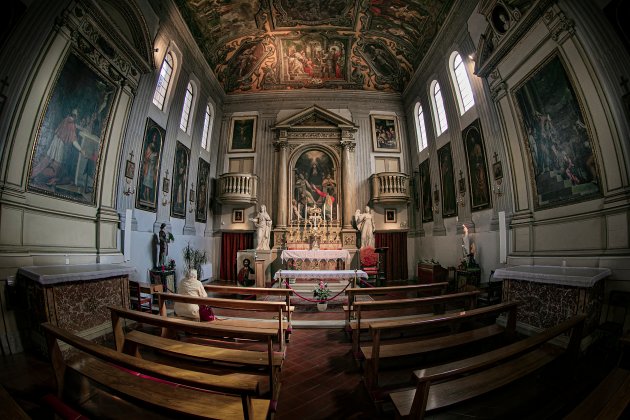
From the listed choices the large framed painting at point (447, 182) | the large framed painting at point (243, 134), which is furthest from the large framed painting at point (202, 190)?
the large framed painting at point (447, 182)

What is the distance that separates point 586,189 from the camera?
4852 millimetres

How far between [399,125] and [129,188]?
1183cm

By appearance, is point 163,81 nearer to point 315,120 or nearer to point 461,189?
point 315,120

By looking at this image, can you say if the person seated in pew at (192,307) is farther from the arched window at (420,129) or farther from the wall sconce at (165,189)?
the arched window at (420,129)

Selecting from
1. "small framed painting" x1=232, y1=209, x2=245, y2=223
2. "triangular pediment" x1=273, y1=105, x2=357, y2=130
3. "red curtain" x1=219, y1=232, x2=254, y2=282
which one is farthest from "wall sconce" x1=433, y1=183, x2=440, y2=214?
"small framed painting" x1=232, y1=209, x2=245, y2=223

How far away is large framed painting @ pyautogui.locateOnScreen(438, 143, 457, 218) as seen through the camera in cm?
931

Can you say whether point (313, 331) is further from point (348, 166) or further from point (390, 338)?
point (348, 166)

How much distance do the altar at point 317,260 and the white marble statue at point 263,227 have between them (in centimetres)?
149

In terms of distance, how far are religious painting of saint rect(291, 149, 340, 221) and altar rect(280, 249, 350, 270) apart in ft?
7.82

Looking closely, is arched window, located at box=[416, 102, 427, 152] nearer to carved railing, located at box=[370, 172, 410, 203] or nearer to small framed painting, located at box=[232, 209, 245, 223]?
carved railing, located at box=[370, 172, 410, 203]

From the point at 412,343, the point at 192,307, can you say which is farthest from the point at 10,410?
the point at 412,343

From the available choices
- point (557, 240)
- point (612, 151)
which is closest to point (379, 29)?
point (612, 151)

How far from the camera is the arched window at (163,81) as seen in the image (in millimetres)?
8695

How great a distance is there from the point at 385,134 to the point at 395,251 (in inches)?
233
